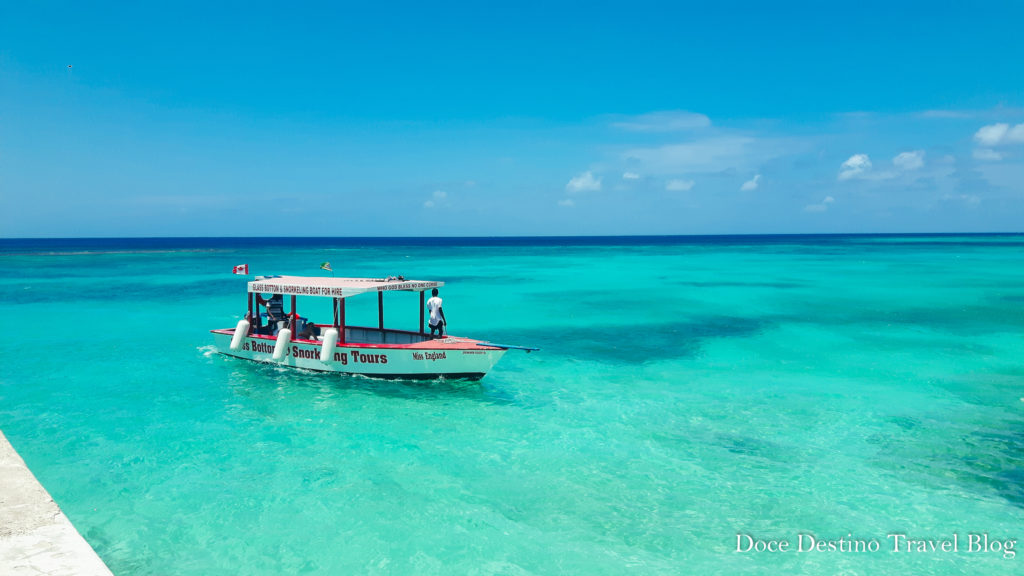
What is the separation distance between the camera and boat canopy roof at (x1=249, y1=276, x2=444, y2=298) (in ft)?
54.5

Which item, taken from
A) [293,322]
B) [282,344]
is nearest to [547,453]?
[282,344]

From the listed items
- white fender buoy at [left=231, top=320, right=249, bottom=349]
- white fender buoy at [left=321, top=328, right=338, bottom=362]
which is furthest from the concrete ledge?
white fender buoy at [left=231, top=320, right=249, bottom=349]

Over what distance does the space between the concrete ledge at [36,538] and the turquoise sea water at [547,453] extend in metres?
1.03

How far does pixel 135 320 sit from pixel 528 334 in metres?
17.9

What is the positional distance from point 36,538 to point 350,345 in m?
9.66

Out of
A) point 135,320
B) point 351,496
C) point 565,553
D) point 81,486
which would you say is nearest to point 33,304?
point 135,320

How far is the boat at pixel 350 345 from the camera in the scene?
1574 cm

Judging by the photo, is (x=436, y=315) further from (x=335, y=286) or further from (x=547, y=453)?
(x=547, y=453)

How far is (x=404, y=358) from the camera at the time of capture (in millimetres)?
15898

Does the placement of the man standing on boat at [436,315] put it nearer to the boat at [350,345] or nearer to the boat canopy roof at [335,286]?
the boat at [350,345]

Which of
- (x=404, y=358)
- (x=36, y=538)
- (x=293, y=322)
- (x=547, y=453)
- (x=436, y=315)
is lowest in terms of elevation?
(x=547, y=453)

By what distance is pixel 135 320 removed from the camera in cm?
2862

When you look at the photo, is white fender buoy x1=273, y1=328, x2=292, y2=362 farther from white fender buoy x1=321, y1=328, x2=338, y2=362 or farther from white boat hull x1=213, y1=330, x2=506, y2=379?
white fender buoy x1=321, y1=328, x2=338, y2=362

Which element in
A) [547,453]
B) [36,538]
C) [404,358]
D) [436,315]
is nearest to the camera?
[36,538]
